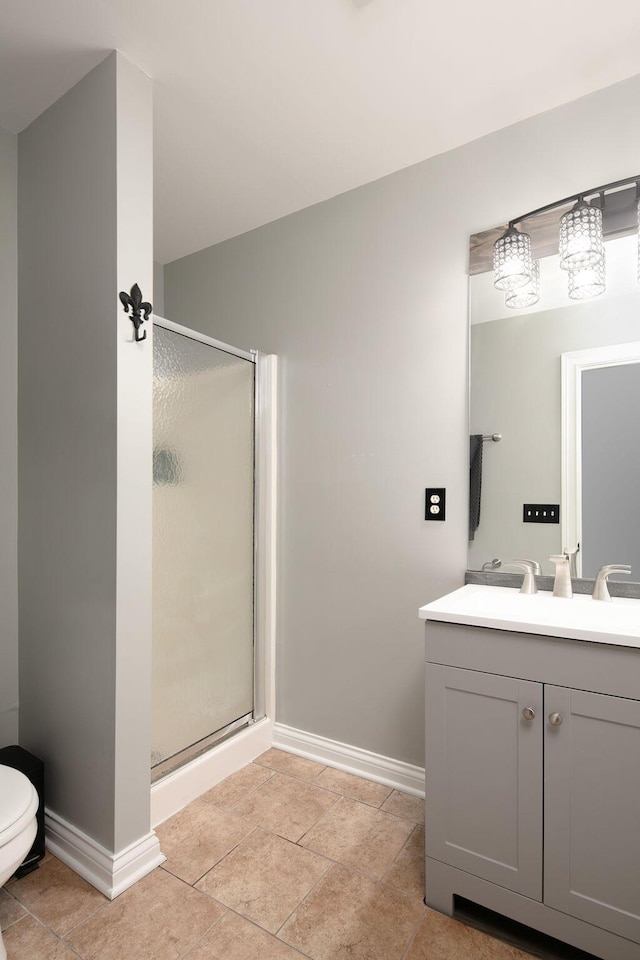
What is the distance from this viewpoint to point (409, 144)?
6.45ft

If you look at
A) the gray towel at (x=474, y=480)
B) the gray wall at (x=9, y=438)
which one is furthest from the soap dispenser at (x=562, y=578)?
the gray wall at (x=9, y=438)

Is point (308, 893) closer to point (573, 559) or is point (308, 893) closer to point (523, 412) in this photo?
point (573, 559)

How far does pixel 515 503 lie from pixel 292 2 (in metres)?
1.62

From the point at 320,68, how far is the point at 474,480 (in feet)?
4.64

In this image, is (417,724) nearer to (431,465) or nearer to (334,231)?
(431,465)

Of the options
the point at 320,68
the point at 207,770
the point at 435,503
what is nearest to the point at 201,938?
the point at 207,770

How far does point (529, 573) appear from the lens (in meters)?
1.77

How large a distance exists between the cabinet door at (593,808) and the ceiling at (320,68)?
5.90 ft

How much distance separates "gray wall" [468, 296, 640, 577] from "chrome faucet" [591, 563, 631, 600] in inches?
2.5

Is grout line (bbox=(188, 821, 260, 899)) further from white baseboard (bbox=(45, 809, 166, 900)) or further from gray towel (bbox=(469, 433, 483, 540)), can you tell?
gray towel (bbox=(469, 433, 483, 540))

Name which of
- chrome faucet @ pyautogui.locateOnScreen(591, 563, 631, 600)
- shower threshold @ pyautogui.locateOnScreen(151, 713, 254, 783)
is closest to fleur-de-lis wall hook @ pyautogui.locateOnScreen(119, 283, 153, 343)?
shower threshold @ pyautogui.locateOnScreen(151, 713, 254, 783)

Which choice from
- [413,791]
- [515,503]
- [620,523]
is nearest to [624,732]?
[620,523]

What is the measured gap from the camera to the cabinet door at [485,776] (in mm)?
1329

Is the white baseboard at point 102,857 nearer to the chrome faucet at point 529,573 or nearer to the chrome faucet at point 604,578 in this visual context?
the chrome faucet at point 529,573
